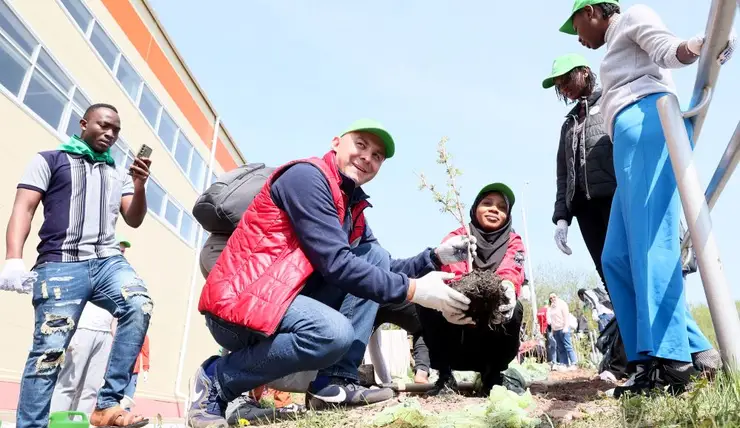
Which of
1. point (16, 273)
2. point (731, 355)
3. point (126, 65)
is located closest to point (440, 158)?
point (731, 355)

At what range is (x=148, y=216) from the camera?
12008mm

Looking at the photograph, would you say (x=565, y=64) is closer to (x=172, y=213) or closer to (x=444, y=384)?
(x=444, y=384)

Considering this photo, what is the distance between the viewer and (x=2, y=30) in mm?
6707

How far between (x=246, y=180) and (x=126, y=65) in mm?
9811

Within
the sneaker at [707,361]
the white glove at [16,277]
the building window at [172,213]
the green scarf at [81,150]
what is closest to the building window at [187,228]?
the building window at [172,213]

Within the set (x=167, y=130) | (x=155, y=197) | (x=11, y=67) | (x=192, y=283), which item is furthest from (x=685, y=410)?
(x=192, y=283)

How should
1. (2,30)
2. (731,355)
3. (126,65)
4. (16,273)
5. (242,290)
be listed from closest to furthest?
(731,355) → (242,290) → (16,273) → (2,30) → (126,65)

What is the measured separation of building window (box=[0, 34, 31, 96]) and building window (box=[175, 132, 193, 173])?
7.18 meters

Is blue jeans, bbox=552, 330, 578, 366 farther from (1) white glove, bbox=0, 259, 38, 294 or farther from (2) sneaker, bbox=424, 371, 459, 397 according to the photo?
(1) white glove, bbox=0, 259, 38, 294

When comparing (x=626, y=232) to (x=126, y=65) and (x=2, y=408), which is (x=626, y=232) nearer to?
(x=2, y=408)

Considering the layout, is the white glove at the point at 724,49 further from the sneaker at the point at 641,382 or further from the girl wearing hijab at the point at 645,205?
the sneaker at the point at 641,382

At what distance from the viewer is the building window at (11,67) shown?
22.0 feet

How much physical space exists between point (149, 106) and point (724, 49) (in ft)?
41.5

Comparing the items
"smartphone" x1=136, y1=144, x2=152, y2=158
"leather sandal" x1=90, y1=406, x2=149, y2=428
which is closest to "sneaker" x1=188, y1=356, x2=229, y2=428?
"leather sandal" x1=90, y1=406, x2=149, y2=428
